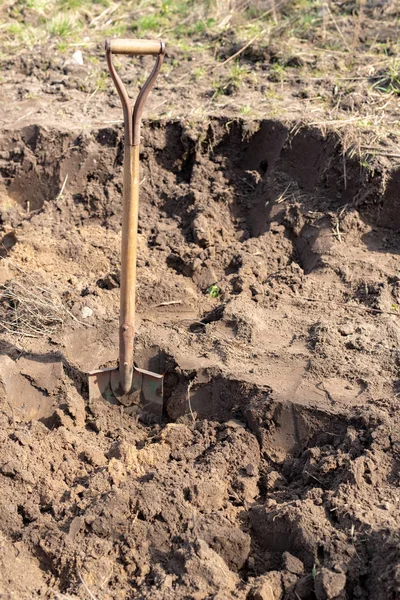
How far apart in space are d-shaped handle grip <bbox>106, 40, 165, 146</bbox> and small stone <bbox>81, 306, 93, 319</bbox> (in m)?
1.26

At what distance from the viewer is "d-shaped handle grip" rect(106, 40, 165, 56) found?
2.90 meters

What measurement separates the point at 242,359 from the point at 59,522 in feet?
4.20

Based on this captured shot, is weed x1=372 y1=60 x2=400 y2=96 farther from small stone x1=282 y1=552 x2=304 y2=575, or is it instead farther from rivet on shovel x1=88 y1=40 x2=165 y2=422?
small stone x1=282 y1=552 x2=304 y2=575

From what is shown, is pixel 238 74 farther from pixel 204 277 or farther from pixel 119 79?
pixel 119 79

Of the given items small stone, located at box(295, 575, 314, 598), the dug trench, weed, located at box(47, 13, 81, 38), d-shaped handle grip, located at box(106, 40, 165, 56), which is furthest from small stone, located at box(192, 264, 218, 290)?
weed, located at box(47, 13, 81, 38)

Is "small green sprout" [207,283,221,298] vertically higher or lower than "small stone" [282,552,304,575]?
higher

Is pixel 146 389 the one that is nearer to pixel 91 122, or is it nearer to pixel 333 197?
pixel 333 197

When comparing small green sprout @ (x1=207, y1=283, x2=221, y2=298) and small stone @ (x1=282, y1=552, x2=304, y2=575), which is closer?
small stone @ (x1=282, y1=552, x2=304, y2=575)

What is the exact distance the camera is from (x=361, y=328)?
3.88 meters

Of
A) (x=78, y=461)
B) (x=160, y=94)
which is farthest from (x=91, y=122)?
(x=78, y=461)

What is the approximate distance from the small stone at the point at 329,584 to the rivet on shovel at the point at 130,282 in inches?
54.7

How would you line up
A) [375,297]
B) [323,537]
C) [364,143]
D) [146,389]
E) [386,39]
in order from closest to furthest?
1. [323,537]
2. [146,389]
3. [375,297]
4. [364,143]
5. [386,39]

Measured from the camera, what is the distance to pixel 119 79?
2979 millimetres

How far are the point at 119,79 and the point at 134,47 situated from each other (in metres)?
0.15
